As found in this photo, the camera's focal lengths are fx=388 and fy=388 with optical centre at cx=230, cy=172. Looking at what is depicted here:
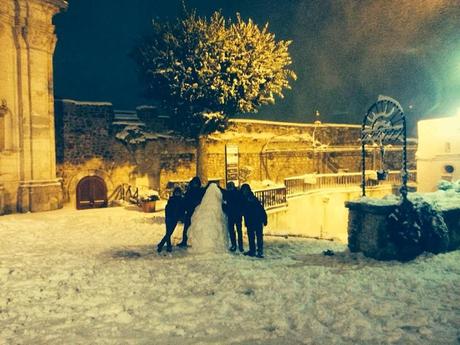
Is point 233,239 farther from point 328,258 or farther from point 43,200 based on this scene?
point 43,200

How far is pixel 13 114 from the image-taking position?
593 inches

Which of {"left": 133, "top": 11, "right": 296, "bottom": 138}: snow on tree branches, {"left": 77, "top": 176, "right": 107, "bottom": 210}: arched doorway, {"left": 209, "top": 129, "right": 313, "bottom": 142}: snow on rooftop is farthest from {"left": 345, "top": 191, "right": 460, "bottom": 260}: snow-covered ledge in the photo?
{"left": 209, "top": 129, "right": 313, "bottom": 142}: snow on rooftop

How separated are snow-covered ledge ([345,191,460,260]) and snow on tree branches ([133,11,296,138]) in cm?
929

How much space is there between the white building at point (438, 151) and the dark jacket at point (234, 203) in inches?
551

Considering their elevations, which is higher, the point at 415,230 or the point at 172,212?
the point at 172,212

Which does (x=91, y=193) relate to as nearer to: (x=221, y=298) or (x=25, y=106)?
(x=25, y=106)

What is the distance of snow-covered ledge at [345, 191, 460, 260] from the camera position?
24.4ft

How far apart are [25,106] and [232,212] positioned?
10.9 m

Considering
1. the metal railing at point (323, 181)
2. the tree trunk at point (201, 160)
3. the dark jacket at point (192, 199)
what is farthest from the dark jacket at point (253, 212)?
the metal railing at point (323, 181)

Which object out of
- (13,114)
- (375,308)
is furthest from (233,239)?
(13,114)

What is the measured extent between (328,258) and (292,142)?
2157cm

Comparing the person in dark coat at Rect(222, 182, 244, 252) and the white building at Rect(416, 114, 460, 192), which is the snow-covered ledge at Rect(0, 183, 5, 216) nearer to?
the person in dark coat at Rect(222, 182, 244, 252)

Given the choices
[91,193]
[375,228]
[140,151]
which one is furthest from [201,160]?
[375,228]

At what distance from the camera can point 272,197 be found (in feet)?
59.9
